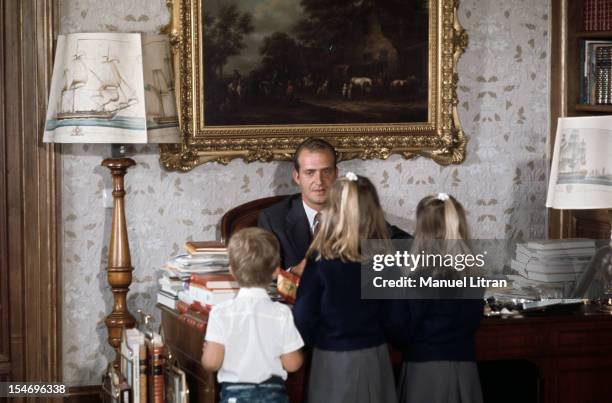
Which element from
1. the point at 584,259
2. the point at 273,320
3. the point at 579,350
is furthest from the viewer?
the point at 584,259

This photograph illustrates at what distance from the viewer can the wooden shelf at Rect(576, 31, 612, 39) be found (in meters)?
5.19

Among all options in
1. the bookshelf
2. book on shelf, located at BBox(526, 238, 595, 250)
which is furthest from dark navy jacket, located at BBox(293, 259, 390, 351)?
the bookshelf

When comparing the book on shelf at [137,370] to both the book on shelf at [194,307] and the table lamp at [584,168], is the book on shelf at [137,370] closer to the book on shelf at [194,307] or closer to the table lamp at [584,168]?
the book on shelf at [194,307]

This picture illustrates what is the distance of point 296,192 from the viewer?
5184 mm

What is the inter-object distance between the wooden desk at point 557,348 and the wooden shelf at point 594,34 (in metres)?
1.79

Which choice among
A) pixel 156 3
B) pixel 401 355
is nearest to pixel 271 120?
pixel 156 3

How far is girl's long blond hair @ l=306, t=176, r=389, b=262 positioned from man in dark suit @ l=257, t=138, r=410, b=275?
3.44 ft

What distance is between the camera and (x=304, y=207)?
4.64 m

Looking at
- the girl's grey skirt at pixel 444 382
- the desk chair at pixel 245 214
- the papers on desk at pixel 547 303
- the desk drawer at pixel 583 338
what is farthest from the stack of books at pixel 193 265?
the desk drawer at pixel 583 338

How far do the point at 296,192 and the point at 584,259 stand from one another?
5.04ft

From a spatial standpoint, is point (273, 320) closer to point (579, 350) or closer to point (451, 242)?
point (451, 242)

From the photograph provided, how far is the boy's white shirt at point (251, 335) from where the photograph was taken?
323 cm

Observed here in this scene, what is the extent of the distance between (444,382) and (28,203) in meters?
2.42

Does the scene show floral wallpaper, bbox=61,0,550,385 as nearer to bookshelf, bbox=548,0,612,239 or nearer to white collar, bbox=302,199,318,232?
bookshelf, bbox=548,0,612,239
